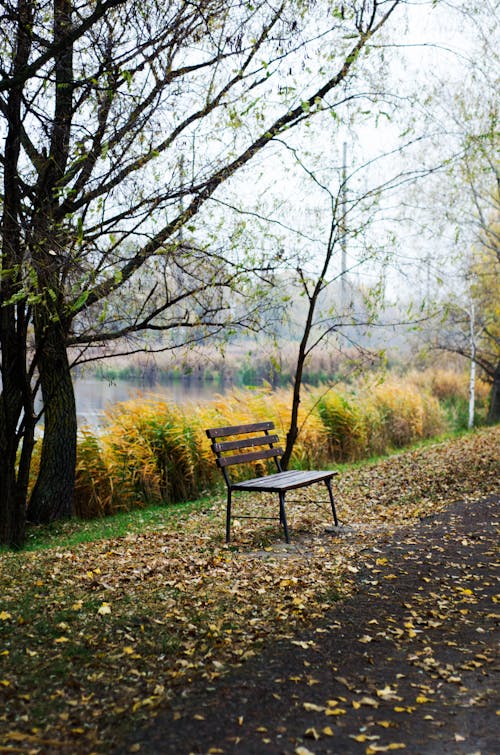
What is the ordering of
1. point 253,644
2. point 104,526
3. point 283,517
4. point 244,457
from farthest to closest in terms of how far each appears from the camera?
1. point 104,526
2. point 244,457
3. point 283,517
4. point 253,644

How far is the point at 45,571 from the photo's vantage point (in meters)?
4.98

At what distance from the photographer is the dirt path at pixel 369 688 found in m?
2.82

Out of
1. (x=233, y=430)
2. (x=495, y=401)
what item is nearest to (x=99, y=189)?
(x=233, y=430)

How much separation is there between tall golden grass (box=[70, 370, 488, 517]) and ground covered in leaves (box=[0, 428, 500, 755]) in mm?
2179

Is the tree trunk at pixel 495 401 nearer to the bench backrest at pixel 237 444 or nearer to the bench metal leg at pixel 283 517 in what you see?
the bench backrest at pixel 237 444

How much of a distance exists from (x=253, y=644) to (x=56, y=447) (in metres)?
4.85

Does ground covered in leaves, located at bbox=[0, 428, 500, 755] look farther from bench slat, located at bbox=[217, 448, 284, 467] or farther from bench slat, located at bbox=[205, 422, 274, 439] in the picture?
bench slat, located at bbox=[205, 422, 274, 439]

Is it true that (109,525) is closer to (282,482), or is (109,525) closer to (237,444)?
(237,444)

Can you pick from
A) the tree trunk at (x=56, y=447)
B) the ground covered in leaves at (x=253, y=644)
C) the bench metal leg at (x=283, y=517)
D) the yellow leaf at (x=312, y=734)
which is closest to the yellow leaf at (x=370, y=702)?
the ground covered in leaves at (x=253, y=644)

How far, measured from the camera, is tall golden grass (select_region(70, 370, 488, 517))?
884 centimetres

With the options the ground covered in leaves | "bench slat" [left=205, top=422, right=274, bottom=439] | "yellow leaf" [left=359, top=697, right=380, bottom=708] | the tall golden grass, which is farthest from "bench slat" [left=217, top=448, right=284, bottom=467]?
"yellow leaf" [left=359, top=697, right=380, bottom=708]

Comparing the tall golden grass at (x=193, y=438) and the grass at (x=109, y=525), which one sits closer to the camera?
the grass at (x=109, y=525)

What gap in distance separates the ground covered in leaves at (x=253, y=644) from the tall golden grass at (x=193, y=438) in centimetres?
218

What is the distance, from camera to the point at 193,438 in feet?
30.8
